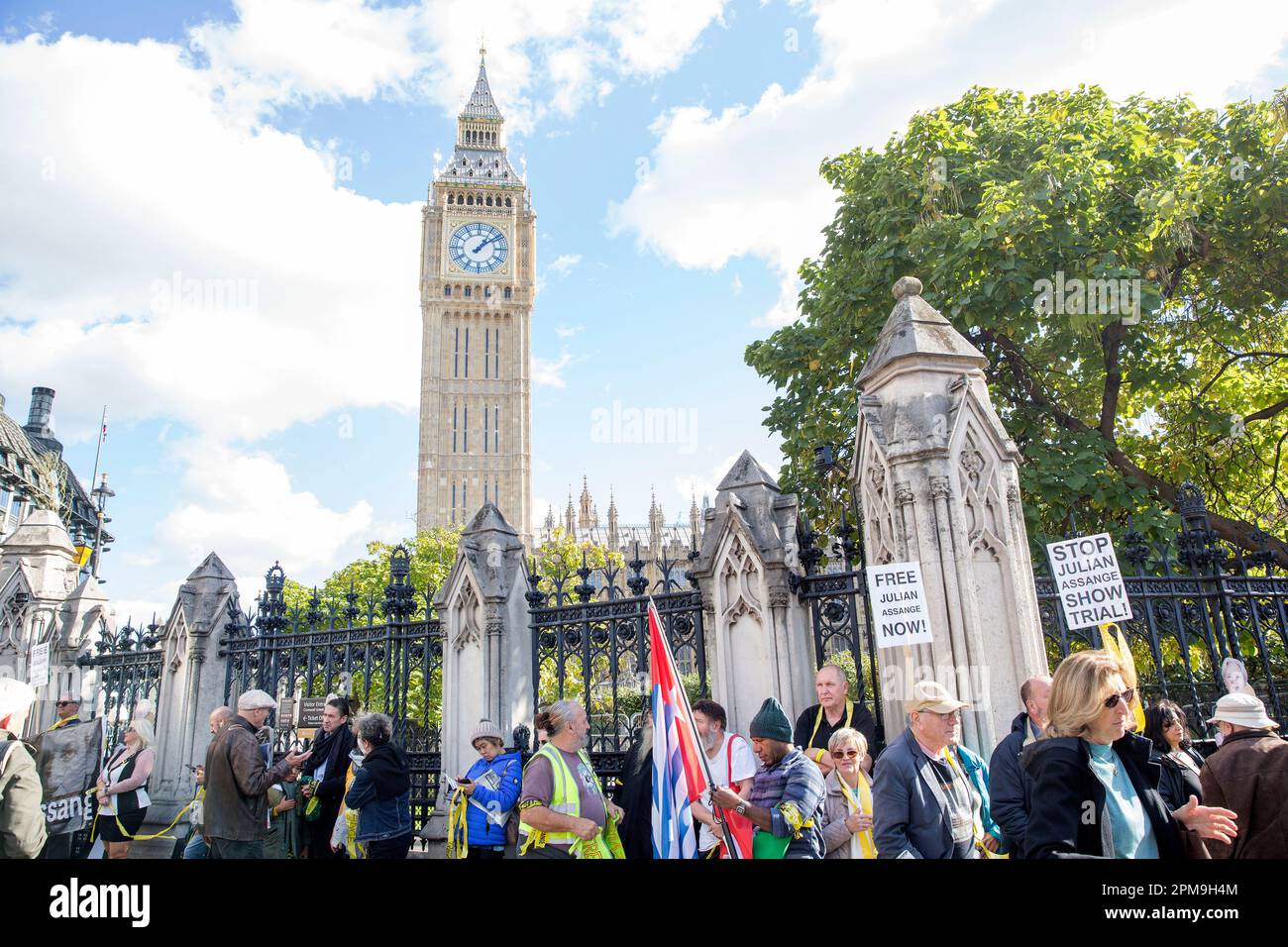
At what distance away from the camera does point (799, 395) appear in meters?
13.0

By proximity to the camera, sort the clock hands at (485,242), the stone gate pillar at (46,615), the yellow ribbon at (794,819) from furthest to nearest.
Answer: the clock hands at (485,242) → the stone gate pillar at (46,615) → the yellow ribbon at (794,819)

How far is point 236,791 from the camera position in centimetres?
521

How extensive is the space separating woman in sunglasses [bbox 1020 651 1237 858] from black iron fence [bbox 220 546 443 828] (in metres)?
5.15

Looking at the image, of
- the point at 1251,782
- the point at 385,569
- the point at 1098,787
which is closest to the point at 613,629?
the point at 1251,782

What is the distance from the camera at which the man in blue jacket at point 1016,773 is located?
3436 mm

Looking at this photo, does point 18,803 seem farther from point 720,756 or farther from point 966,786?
point 966,786

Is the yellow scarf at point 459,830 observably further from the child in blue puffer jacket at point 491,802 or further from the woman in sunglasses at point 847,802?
the woman in sunglasses at point 847,802

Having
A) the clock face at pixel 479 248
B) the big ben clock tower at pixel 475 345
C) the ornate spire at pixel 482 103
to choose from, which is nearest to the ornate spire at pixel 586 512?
the big ben clock tower at pixel 475 345

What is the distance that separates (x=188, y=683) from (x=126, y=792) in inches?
129

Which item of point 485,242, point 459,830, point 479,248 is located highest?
point 485,242

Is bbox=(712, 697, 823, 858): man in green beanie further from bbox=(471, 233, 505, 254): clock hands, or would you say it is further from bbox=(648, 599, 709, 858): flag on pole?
bbox=(471, 233, 505, 254): clock hands

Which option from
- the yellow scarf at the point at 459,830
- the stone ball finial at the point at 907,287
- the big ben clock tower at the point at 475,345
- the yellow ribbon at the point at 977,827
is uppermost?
the big ben clock tower at the point at 475,345
